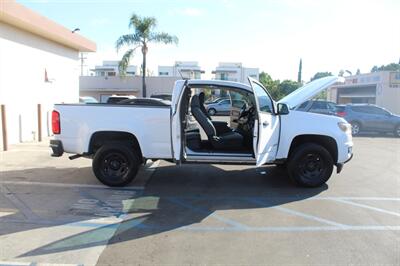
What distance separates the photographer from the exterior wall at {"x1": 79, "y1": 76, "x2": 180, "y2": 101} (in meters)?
35.7

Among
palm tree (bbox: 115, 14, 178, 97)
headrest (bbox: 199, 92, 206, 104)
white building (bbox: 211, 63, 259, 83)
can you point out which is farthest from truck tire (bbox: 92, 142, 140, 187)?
white building (bbox: 211, 63, 259, 83)

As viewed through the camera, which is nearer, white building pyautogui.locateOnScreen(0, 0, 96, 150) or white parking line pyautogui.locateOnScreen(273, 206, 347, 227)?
white parking line pyautogui.locateOnScreen(273, 206, 347, 227)

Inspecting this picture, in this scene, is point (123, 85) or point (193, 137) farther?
point (123, 85)

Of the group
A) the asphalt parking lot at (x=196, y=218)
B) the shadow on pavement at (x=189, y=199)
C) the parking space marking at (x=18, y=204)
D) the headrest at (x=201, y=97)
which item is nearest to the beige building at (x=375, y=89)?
the asphalt parking lot at (x=196, y=218)

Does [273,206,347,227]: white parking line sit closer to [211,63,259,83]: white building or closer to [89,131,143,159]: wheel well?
[89,131,143,159]: wheel well

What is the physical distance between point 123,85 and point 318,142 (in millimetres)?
32248

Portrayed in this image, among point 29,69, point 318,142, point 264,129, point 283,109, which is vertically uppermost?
point 29,69

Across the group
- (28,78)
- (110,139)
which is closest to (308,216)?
(110,139)

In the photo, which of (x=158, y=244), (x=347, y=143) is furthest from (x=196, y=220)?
(x=347, y=143)

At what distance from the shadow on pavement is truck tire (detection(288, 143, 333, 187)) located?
7.6 inches

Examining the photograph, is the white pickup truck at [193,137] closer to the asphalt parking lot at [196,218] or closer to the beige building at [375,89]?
the asphalt parking lot at [196,218]

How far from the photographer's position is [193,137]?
7.13m

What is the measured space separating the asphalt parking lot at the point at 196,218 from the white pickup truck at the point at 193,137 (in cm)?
52

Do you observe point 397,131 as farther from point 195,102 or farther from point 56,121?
point 56,121
